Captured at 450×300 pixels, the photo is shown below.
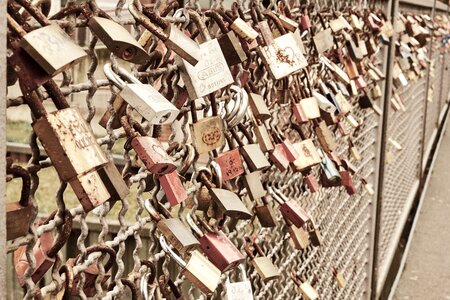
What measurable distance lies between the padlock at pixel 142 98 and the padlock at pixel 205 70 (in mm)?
166

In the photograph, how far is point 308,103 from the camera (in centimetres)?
174

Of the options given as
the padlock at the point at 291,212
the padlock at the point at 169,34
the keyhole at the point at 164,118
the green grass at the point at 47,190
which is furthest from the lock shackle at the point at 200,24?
the green grass at the point at 47,190

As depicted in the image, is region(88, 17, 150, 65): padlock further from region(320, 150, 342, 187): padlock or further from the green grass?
the green grass

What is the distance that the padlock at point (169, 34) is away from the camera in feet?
3.05

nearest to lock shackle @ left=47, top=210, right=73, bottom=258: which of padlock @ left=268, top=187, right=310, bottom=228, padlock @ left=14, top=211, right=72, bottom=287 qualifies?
padlock @ left=14, top=211, right=72, bottom=287

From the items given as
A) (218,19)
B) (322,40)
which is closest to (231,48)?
(218,19)

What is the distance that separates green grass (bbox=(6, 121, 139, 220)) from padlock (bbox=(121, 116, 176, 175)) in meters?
3.30

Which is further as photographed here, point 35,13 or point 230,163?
point 230,163

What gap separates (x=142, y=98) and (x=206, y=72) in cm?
24

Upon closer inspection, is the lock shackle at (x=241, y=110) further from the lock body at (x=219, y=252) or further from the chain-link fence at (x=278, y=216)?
the lock body at (x=219, y=252)

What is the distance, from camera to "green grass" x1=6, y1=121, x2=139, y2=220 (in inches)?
184

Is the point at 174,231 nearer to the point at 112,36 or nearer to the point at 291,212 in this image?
the point at 112,36

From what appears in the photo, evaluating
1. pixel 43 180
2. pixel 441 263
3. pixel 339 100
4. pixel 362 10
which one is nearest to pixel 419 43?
pixel 441 263

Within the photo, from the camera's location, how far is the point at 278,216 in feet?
5.98
